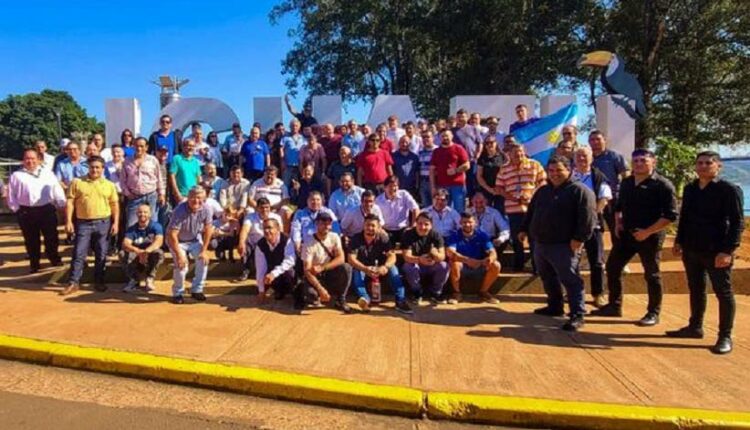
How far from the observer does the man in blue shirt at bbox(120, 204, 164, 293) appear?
286 inches

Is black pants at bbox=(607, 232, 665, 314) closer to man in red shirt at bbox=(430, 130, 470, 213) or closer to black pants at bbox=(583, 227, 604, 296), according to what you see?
black pants at bbox=(583, 227, 604, 296)

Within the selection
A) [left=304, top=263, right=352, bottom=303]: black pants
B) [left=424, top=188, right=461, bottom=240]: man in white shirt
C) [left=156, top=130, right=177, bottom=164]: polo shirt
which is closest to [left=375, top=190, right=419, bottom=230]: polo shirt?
[left=424, top=188, right=461, bottom=240]: man in white shirt

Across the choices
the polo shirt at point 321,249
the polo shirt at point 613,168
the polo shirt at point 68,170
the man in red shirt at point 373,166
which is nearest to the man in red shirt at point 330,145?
the man in red shirt at point 373,166

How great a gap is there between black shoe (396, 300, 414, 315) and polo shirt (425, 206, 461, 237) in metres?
1.16

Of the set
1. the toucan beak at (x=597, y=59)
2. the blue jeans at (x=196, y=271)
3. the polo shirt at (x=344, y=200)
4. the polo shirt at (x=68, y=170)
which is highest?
the toucan beak at (x=597, y=59)

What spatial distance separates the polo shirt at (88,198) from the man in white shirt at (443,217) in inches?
167

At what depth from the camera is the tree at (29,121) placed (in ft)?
263

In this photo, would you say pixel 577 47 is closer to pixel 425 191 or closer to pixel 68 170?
pixel 425 191

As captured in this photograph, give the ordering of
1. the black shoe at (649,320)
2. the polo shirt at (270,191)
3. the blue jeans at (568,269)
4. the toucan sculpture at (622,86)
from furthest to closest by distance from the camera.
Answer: the toucan sculpture at (622,86)
the polo shirt at (270,191)
the black shoe at (649,320)
the blue jeans at (568,269)

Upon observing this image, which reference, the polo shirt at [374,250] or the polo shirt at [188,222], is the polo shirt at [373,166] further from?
the polo shirt at [188,222]

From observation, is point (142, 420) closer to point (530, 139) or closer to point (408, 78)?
point (530, 139)

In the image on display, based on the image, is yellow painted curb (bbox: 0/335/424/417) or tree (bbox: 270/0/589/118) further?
tree (bbox: 270/0/589/118)

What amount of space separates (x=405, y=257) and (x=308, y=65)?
69.1 ft

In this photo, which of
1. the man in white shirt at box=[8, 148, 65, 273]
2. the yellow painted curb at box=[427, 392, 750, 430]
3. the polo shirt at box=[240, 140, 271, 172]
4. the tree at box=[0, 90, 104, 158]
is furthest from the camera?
the tree at box=[0, 90, 104, 158]
